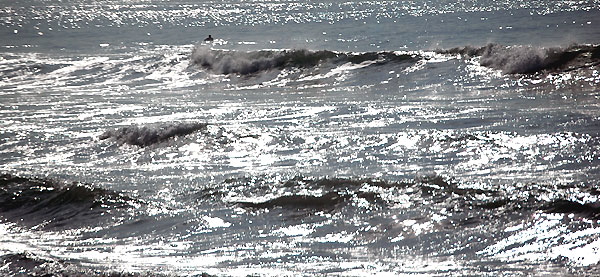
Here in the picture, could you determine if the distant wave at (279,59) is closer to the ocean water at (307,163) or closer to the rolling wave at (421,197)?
the ocean water at (307,163)

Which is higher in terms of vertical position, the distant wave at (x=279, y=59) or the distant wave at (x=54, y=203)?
the distant wave at (x=54, y=203)

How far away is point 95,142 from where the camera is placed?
16281 mm

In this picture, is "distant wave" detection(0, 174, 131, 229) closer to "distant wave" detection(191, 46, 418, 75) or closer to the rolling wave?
the rolling wave

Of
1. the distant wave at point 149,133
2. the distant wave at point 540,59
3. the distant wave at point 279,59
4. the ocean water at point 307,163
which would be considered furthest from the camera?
the distant wave at point 279,59

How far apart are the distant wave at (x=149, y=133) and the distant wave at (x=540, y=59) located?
937cm

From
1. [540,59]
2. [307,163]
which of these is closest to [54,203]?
[307,163]

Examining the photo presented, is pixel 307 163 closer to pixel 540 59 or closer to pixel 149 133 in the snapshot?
pixel 149 133

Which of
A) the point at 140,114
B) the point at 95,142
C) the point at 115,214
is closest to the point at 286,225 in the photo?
the point at 115,214

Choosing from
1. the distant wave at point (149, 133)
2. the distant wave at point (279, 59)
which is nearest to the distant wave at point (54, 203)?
the distant wave at point (149, 133)

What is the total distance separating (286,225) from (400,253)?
191cm

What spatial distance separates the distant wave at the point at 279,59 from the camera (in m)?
25.9

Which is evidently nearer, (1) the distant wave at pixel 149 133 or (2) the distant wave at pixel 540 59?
(1) the distant wave at pixel 149 133

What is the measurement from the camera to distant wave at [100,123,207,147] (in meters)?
16.0

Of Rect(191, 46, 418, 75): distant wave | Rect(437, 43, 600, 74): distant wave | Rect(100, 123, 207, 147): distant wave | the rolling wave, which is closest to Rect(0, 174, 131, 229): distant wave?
the rolling wave
